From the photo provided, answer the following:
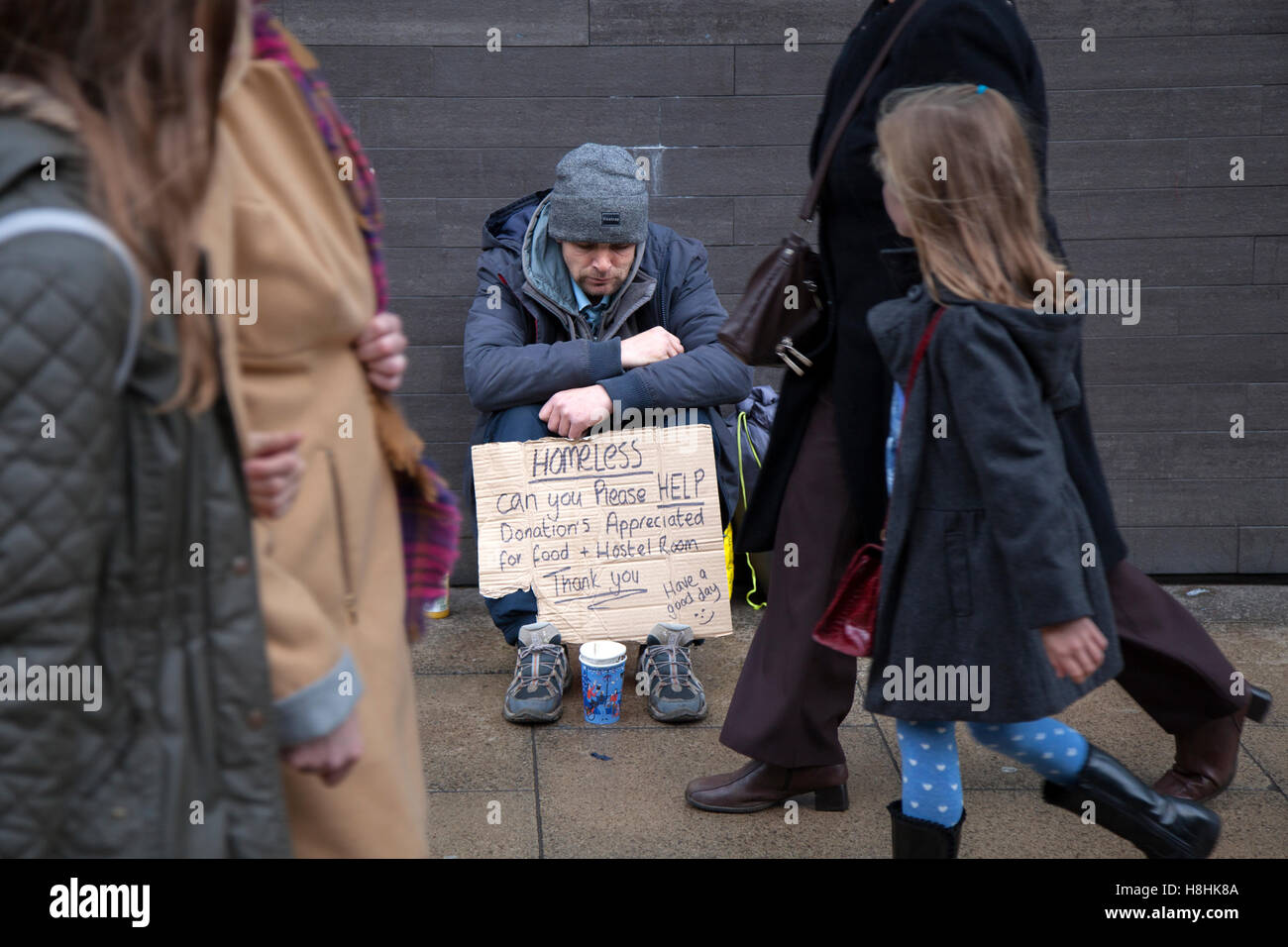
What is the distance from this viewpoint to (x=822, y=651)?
126 inches

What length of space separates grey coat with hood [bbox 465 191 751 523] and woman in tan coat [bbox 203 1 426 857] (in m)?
2.30

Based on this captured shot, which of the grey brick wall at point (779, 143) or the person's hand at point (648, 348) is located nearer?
the person's hand at point (648, 348)

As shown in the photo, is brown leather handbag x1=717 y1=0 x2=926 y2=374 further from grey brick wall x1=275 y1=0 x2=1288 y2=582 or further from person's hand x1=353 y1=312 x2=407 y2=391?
grey brick wall x1=275 y1=0 x2=1288 y2=582

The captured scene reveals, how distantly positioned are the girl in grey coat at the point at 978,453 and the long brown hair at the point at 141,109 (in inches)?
54.9

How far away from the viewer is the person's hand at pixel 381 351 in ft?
6.03

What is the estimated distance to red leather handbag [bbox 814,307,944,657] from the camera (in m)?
2.63

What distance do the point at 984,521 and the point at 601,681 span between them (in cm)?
184

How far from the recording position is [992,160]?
95.4 inches

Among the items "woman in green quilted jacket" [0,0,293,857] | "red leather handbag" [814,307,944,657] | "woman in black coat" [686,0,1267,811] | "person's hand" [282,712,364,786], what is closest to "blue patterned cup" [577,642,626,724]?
"woman in black coat" [686,0,1267,811]

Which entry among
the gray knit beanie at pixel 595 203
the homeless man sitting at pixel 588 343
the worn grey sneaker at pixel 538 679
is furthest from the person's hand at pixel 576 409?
the worn grey sneaker at pixel 538 679

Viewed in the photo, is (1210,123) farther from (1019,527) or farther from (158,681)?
(158,681)

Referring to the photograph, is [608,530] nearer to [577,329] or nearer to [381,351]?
[577,329]

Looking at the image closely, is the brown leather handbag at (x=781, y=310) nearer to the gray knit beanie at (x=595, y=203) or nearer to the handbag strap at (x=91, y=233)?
the gray knit beanie at (x=595, y=203)
